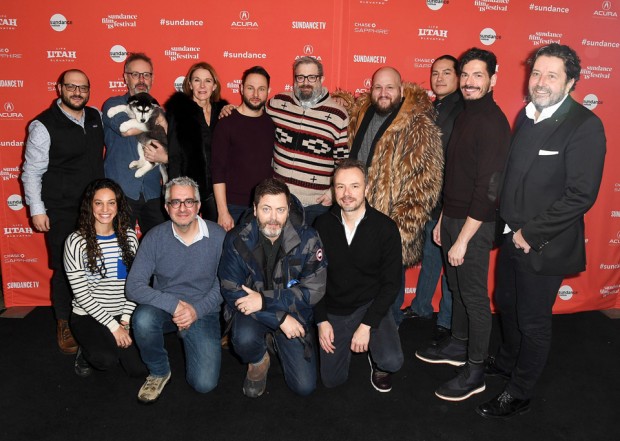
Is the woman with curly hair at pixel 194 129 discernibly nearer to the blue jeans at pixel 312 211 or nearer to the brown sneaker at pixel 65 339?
the blue jeans at pixel 312 211

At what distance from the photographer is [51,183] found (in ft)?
11.1

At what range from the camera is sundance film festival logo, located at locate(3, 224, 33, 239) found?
4184 millimetres

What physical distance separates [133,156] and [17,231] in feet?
5.49

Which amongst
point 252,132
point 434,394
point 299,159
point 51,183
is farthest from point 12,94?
point 434,394

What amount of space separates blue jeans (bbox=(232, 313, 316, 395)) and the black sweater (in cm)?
26

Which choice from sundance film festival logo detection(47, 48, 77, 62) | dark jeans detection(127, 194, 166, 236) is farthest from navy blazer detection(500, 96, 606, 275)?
sundance film festival logo detection(47, 48, 77, 62)

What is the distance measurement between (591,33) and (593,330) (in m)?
2.68

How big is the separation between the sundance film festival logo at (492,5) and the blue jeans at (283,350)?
124 inches

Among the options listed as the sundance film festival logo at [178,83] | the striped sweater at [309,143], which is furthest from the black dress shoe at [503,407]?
the sundance film festival logo at [178,83]

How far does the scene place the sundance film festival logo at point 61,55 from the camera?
12.6 feet

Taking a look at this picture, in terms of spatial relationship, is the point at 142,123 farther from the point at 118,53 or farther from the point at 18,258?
the point at 18,258

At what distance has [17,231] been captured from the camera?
165 inches

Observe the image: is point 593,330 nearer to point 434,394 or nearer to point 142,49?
point 434,394

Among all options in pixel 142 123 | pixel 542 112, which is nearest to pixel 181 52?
pixel 142 123
